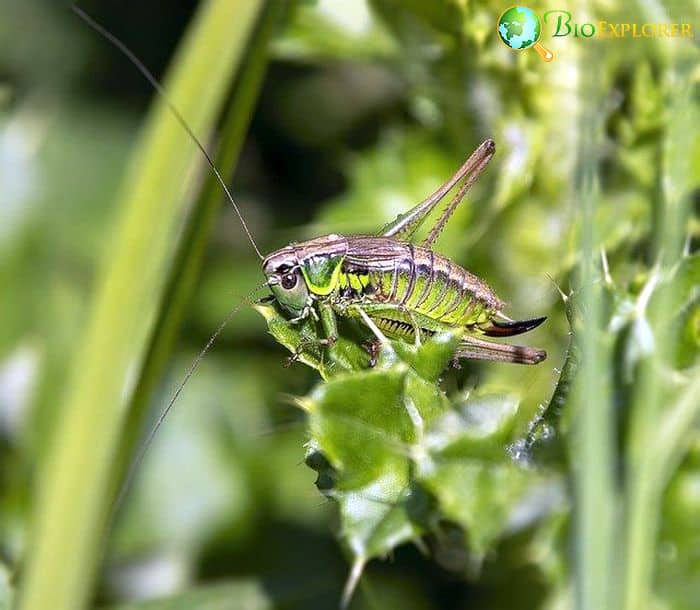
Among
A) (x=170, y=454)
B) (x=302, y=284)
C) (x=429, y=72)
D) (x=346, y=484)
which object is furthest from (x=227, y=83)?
(x=170, y=454)

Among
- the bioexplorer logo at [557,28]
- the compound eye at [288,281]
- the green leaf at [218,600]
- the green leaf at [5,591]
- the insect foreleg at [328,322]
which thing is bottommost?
the green leaf at [218,600]

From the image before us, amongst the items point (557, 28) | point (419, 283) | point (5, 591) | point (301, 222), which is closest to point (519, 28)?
point (557, 28)

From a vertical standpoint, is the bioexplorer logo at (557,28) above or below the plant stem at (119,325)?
above

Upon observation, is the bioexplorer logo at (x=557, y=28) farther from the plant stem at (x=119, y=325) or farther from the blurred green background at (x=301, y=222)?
the plant stem at (x=119, y=325)

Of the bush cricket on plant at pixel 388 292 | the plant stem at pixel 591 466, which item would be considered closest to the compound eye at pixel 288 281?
the bush cricket on plant at pixel 388 292

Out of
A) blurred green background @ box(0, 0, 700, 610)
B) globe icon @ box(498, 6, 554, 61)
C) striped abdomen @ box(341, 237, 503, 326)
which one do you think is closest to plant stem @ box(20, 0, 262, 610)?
blurred green background @ box(0, 0, 700, 610)

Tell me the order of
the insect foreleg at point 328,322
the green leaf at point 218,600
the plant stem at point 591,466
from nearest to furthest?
the plant stem at point 591,466 < the insect foreleg at point 328,322 < the green leaf at point 218,600

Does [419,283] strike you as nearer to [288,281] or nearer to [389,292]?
[389,292]
